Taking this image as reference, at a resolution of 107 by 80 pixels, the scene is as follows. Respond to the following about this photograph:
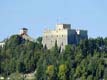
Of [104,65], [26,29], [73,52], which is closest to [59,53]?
[73,52]

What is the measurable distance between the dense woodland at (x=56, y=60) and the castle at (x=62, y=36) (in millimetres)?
1163

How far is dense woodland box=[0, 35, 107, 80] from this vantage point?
6844 centimetres

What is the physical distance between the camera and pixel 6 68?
7569 centimetres

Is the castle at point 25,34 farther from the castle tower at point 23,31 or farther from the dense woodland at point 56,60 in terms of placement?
the dense woodland at point 56,60

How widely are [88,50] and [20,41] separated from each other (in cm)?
1175

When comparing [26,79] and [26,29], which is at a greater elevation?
[26,29]

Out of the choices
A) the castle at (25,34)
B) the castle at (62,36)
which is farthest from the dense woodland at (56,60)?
the castle at (25,34)

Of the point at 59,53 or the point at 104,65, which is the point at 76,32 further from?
the point at 104,65

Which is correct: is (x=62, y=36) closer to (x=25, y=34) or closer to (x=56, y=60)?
(x=25, y=34)

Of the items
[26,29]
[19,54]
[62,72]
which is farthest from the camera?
[26,29]

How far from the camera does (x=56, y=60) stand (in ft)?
241

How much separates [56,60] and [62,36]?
8.42 m

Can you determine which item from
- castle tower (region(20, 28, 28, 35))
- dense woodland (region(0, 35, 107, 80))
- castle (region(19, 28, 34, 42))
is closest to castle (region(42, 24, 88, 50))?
dense woodland (region(0, 35, 107, 80))

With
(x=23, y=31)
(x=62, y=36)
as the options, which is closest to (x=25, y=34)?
(x=23, y=31)
